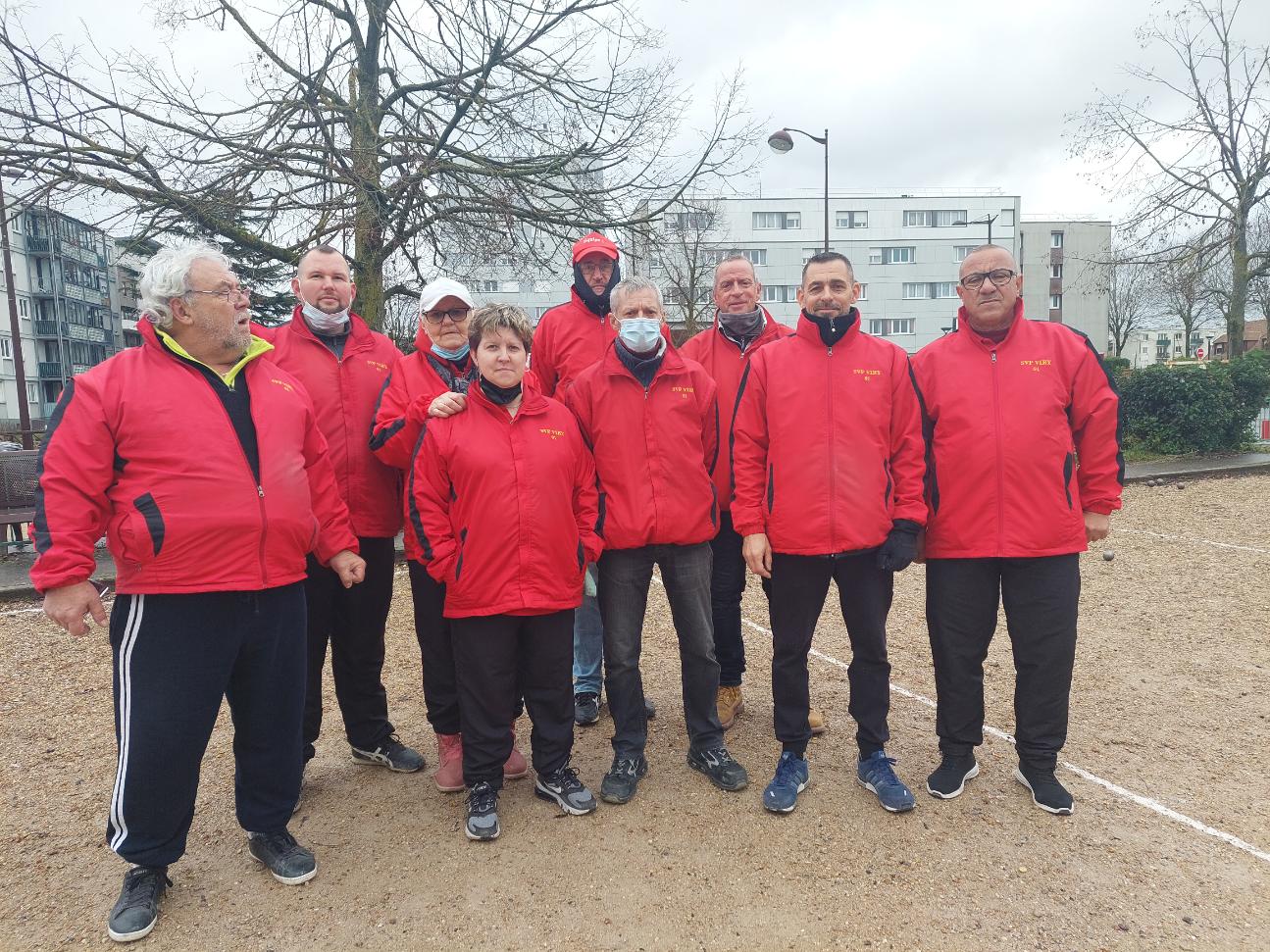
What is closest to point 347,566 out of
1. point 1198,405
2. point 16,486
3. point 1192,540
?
point 16,486

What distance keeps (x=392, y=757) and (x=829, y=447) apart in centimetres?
255

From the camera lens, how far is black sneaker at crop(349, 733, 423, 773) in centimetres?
387

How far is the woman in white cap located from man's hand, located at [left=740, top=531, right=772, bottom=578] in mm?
1332

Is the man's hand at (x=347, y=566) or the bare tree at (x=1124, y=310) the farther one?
the bare tree at (x=1124, y=310)

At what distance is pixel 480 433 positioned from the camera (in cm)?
315

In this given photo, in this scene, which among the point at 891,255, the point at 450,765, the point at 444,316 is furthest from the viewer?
the point at 891,255

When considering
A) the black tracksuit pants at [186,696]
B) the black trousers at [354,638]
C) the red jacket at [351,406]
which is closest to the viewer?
the black tracksuit pants at [186,696]

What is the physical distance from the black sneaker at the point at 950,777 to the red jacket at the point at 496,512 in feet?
5.81

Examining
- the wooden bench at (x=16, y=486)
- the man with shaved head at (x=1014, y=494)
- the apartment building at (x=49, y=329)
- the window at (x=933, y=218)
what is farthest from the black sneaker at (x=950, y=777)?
the window at (x=933, y=218)

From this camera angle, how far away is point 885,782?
11.1ft

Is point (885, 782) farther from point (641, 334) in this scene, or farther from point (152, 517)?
point (152, 517)

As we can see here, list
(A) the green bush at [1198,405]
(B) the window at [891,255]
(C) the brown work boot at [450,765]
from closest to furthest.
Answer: (C) the brown work boot at [450,765], (A) the green bush at [1198,405], (B) the window at [891,255]

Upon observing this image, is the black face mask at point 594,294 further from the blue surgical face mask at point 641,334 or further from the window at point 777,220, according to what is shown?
the window at point 777,220

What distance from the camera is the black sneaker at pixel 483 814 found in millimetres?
3199
